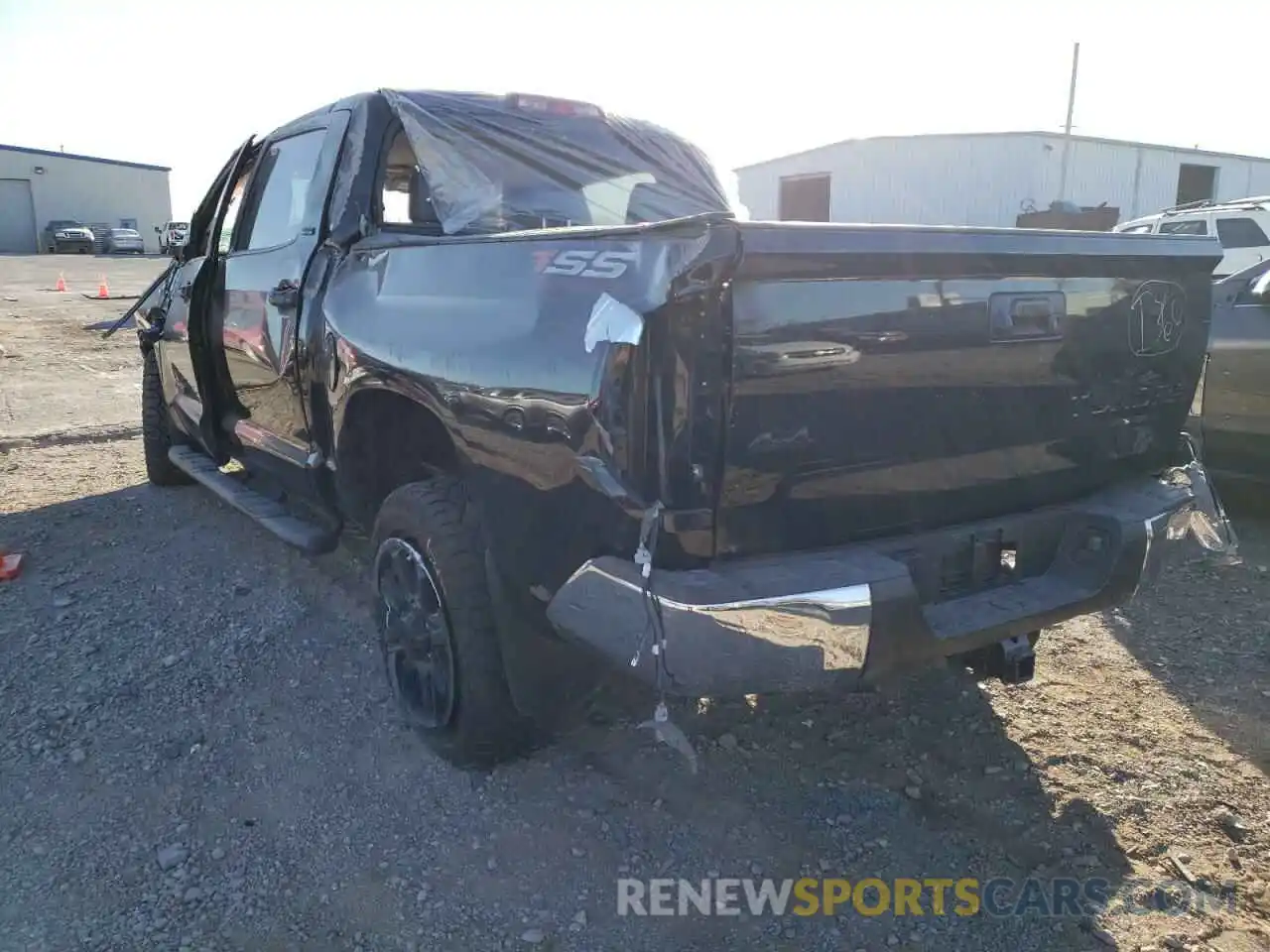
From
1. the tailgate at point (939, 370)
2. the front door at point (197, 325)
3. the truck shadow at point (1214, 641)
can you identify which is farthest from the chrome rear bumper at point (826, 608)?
the front door at point (197, 325)

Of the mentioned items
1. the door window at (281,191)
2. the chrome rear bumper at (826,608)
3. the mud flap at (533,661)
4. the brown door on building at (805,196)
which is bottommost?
the mud flap at (533,661)

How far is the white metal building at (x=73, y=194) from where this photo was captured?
47.8m

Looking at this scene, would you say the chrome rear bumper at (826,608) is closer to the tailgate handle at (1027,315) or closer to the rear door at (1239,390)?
the tailgate handle at (1027,315)

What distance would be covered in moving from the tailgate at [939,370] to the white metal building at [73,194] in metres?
51.0

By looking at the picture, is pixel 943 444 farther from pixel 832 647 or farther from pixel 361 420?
pixel 361 420

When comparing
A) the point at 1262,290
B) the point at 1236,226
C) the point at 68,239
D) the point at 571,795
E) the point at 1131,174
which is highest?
the point at 1131,174

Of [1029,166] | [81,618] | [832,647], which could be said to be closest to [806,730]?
[832,647]

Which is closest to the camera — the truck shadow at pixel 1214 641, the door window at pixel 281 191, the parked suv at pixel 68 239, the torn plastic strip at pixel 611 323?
the torn plastic strip at pixel 611 323

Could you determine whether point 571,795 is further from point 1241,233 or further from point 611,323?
point 1241,233

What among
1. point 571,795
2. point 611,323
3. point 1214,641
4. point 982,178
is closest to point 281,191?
point 611,323

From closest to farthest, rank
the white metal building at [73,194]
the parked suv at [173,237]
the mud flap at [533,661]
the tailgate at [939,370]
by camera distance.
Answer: the tailgate at [939,370]
the mud flap at [533,661]
the parked suv at [173,237]
the white metal building at [73,194]

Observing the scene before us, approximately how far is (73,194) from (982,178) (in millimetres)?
45204

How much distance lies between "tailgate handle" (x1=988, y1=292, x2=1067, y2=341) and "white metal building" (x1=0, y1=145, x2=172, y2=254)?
5106cm

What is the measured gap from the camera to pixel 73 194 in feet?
166
